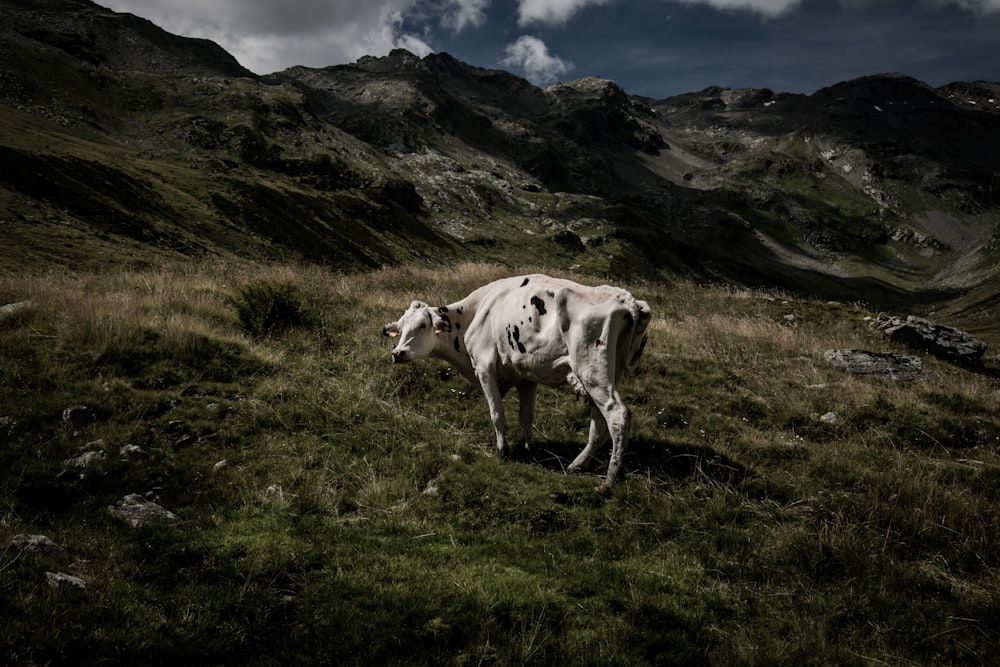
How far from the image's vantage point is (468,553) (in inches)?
232

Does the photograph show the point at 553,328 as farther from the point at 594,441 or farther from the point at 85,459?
the point at 85,459

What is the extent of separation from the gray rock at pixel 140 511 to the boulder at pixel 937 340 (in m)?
18.7

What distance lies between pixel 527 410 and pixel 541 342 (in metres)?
1.57

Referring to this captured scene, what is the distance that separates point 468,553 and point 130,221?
47269 mm

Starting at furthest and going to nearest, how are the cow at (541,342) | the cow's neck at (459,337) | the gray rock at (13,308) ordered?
the gray rock at (13,308) < the cow's neck at (459,337) < the cow at (541,342)

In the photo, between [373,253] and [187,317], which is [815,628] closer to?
[187,317]

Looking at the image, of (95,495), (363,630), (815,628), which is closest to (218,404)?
(95,495)

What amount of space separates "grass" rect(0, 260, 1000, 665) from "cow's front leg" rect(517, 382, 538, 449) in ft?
1.06

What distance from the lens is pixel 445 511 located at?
695 centimetres

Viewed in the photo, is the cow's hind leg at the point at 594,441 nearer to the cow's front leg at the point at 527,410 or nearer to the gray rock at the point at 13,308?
the cow's front leg at the point at 527,410

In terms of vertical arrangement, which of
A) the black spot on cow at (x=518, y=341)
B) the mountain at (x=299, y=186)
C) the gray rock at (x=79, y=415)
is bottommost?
the gray rock at (x=79, y=415)

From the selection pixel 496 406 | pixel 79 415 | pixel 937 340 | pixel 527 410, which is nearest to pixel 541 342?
pixel 496 406

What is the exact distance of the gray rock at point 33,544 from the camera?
494cm

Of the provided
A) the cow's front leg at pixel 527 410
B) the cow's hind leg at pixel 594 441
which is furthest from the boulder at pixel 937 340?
the cow's front leg at pixel 527 410
